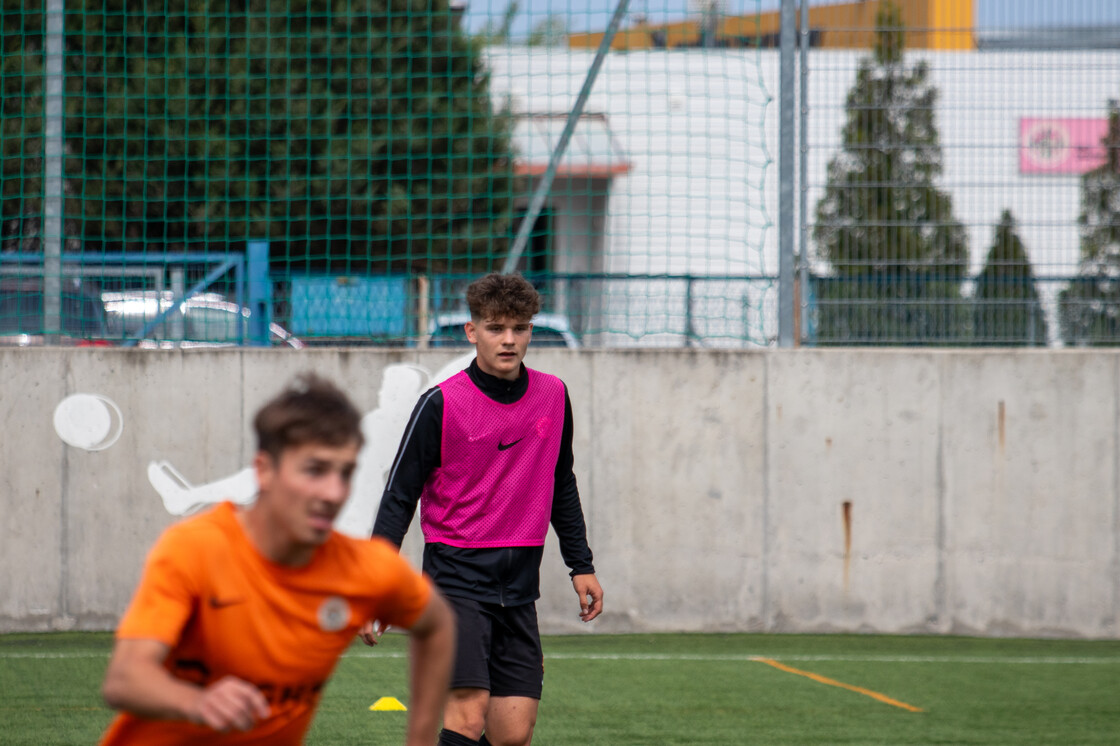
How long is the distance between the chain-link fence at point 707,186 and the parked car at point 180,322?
0.6 inches

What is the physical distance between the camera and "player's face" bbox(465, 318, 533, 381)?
399 centimetres

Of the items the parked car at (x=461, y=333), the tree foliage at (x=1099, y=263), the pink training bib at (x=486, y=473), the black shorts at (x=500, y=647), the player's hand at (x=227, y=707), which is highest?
the tree foliage at (x=1099, y=263)

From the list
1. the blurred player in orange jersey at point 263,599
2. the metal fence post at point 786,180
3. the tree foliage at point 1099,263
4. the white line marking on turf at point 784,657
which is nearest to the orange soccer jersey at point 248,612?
the blurred player in orange jersey at point 263,599

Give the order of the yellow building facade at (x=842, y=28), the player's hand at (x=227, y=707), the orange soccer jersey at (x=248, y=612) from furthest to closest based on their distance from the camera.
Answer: the yellow building facade at (x=842, y=28) → the orange soccer jersey at (x=248, y=612) → the player's hand at (x=227, y=707)

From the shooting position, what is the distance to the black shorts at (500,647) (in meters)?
3.93

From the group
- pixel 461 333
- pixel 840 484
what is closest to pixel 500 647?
pixel 840 484

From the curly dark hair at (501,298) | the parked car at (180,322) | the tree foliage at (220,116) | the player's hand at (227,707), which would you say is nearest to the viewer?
the player's hand at (227,707)

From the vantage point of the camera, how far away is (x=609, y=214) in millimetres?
8750

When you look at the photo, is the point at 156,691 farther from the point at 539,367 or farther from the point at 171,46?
the point at 171,46

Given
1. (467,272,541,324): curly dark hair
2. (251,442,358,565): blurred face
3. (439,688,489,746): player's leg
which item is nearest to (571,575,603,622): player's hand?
(439,688,489,746): player's leg

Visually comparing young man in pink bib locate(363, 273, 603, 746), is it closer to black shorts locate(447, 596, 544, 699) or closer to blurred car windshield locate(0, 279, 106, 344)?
black shorts locate(447, 596, 544, 699)

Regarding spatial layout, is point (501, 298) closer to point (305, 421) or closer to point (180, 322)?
point (305, 421)

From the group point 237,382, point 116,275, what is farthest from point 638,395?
point 116,275

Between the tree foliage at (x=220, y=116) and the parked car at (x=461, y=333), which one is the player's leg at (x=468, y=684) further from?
the tree foliage at (x=220, y=116)
